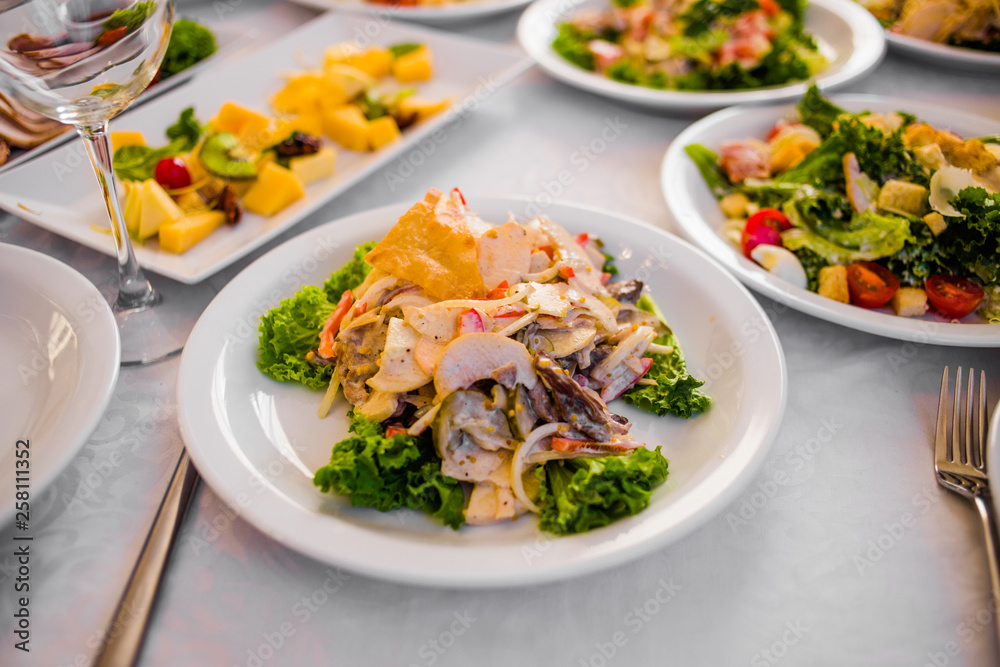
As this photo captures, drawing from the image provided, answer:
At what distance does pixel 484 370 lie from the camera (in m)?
1.49

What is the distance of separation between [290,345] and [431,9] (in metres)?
2.87

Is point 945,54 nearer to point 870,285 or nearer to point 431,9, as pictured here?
point 870,285

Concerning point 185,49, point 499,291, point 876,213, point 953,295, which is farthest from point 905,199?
point 185,49

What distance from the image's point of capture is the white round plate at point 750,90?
299 cm

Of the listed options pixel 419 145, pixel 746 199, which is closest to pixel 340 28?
pixel 419 145

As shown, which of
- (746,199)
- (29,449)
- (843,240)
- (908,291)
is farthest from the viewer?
(746,199)

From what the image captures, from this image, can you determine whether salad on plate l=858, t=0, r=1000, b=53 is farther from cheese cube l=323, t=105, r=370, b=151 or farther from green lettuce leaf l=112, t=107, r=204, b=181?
green lettuce leaf l=112, t=107, r=204, b=181

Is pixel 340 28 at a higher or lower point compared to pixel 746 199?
higher

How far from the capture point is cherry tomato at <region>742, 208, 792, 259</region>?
2176 millimetres

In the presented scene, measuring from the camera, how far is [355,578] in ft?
4.52

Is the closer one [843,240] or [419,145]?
[843,240]

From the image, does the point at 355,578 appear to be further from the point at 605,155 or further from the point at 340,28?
the point at 340,28

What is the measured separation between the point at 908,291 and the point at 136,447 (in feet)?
7.30

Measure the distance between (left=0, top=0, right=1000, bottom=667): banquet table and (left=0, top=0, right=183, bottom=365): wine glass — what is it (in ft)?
2.32
